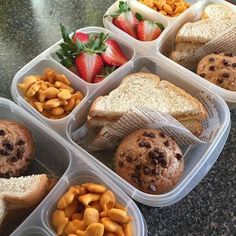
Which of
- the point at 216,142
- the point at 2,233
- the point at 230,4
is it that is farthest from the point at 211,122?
the point at 2,233

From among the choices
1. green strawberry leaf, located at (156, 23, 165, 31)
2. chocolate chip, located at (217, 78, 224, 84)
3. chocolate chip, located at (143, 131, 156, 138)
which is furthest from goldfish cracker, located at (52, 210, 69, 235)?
green strawberry leaf, located at (156, 23, 165, 31)

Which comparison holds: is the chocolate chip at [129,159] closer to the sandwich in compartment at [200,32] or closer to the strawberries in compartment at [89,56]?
the strawberries in compartment at [89,56]

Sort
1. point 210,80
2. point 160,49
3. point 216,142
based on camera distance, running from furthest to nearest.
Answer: point 160,49
point 210,80
point 216,142

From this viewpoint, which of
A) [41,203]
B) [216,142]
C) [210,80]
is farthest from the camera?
[210,80]

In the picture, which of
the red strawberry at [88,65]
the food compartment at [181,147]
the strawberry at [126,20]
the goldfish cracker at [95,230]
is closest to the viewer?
the goldfish cracker at [95,230]

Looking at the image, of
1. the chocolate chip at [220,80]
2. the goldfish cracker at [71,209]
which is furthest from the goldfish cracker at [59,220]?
the chocolate chip at [220,80]

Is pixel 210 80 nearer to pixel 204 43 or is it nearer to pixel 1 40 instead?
pixel 204 43

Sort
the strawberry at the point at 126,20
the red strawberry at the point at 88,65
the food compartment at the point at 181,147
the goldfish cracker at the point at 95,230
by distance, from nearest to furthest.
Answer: the goldfish cracker at the point at 95,230
the food compartment at the point at 181,147
the red strawberry at the point at 88,65
the strawberry at the point at 126,20
